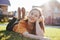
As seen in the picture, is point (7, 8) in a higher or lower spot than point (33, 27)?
higher

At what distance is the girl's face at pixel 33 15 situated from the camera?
311 cm

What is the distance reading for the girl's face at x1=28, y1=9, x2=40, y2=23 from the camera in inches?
122

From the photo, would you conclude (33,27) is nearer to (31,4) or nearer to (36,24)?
(36,24)

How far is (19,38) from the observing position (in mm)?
3156

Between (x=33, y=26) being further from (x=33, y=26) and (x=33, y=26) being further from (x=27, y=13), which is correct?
(x=27, y=13)

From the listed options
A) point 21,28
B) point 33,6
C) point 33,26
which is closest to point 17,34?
point 21,28

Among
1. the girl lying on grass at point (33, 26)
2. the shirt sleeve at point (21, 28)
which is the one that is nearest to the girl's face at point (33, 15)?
the girl lying on grass at point (33, 26)

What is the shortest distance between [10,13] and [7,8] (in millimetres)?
74

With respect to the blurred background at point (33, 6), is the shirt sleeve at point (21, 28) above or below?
below

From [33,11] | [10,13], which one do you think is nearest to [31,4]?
[33,11]

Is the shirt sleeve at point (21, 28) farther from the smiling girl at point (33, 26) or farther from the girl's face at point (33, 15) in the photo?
the girl's face at point (33, 15)

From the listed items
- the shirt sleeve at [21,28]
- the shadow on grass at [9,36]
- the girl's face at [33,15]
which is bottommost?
the shadow on grass at [9,36]

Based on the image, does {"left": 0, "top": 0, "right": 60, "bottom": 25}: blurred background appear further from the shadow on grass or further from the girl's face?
the shadow on grass

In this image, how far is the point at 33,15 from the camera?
3.14 m
